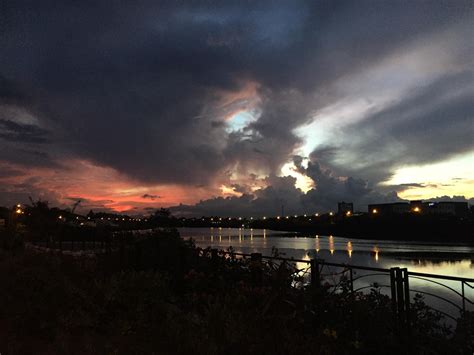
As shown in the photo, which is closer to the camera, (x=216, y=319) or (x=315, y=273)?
(x=216, y=319)

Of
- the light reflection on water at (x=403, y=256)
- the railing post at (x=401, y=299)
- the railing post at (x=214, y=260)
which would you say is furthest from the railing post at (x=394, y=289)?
the light reflection on water at (x=403, y=256)

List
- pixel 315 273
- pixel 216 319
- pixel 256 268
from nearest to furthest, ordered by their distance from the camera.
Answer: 1. pixel 216 319
2. pixel 315 273
3. pixel 256 268

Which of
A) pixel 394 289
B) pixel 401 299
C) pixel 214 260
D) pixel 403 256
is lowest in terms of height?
pixel 403 256

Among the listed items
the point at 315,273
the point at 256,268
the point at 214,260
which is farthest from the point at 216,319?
the point at 214,260

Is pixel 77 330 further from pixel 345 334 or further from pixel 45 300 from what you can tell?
pixel 345 334

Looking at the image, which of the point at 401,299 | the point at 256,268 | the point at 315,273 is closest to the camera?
the point at 401,299

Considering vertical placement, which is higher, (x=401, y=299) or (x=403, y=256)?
(x=401, y=299)

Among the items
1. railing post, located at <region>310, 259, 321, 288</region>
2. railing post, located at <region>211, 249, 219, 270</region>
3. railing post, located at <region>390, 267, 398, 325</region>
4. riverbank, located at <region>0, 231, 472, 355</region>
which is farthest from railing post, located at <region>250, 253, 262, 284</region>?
railing post, located at <region>390, 267, 398, 325</region>

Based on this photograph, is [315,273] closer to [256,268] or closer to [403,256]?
[256,268]

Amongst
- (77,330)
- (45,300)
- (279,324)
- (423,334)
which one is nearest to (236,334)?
(279,324)

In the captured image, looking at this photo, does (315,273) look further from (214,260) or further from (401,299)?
(214,260)

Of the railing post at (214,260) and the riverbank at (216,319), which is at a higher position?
the railing post at (214,260)

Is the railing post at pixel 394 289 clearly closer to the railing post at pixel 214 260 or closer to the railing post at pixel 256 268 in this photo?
the railing post at pixel 256 268

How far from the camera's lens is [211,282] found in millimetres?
7680
